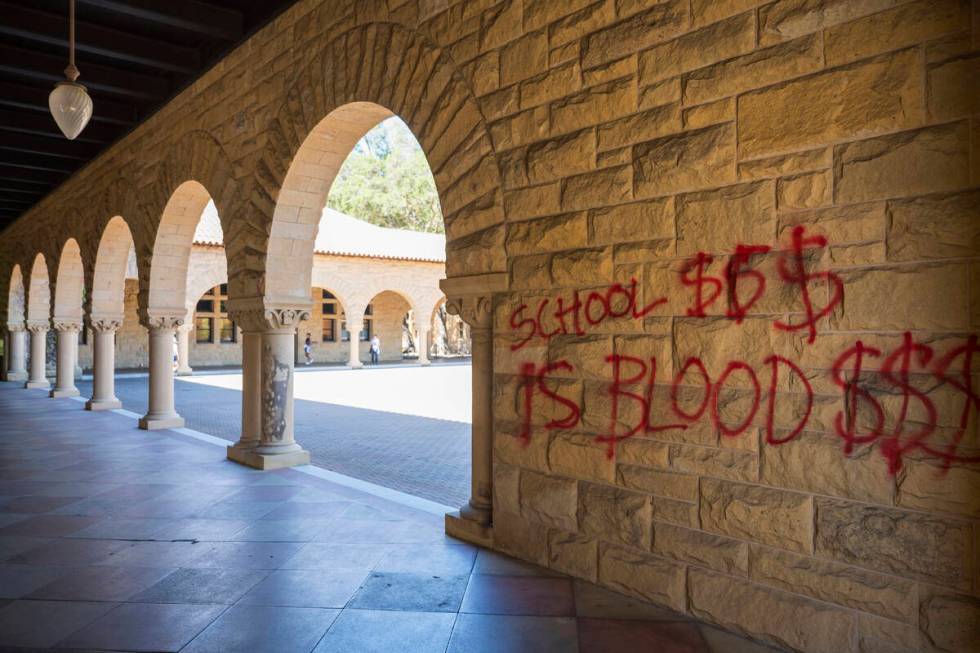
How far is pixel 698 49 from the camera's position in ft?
9.43

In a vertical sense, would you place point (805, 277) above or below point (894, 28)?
below

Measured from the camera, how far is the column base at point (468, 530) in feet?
12.7

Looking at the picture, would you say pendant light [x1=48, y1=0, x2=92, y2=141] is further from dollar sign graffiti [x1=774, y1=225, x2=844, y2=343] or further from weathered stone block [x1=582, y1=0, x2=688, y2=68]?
dollar sign graffiti [x1=774, y1=225, x2=844, y2=343]

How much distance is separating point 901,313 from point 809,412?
0.50 metres

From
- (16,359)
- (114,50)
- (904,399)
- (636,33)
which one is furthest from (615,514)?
(16,359)

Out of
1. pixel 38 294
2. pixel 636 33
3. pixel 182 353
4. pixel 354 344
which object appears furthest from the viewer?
pixel 354 344

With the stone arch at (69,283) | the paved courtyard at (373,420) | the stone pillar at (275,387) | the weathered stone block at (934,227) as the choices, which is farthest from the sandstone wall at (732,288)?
the stone arch at (69,283)

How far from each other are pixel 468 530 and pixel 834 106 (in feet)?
9.68

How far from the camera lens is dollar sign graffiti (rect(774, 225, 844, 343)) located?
2492 millimetres

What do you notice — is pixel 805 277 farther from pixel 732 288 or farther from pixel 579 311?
pixel 579 311

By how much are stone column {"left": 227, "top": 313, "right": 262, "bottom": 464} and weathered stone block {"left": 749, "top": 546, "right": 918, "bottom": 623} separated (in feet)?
16.5

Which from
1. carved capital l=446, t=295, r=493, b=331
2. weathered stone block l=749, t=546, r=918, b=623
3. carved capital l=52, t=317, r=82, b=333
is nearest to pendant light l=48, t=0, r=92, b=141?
carved capital l=446, t=295, r=493, b=331

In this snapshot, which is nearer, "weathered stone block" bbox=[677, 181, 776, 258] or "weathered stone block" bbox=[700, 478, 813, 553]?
"weathered stone block" bbox=[700, 478, 813, 553]

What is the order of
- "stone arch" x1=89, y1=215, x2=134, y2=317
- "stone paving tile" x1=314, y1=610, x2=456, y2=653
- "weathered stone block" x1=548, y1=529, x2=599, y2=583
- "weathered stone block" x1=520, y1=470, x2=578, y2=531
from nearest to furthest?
"stone paving tile" x1=314, y1=610, x2=456, y2=653, "weathered stone block" x1=548, y1=529, x2=599, y2=583, "weathered stone block" x1=520, y1=470, x2=578, y2=531, "stone arch" x1=89, y1=215, x2=134, y2=317
